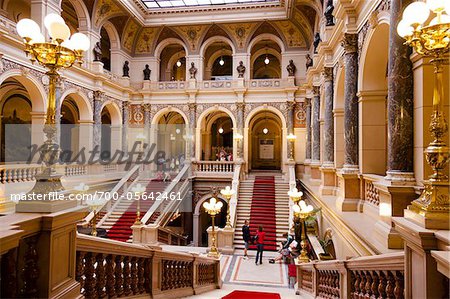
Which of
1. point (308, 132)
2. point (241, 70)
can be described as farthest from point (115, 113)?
point (308, 132)

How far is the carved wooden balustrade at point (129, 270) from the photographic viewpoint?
3090mm

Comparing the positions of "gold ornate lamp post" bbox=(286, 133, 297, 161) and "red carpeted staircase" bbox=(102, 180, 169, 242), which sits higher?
"gold ornate lamp post" bbox=(286, 133, 297, 161)

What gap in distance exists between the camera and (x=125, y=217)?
15414 mm

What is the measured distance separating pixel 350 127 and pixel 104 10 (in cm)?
1529

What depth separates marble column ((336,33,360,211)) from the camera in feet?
27.9

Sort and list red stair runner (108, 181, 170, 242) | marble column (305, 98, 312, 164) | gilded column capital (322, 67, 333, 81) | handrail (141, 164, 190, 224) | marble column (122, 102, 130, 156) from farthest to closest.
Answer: marble column (122, 102, 130, 156) < marble column (305, 98, 312, 164) < handrail (141, 164, 190, 224) < red stair runner (108, 181, 170, 242) < gilded column capital (322, 67, 333, 81)

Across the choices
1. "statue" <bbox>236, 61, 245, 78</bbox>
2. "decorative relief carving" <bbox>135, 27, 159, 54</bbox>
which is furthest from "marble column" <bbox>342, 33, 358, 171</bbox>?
"decorative relief carving" <bbox>135, 27, 159, 54</bbox>

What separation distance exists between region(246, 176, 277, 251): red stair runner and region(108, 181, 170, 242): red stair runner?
490cm

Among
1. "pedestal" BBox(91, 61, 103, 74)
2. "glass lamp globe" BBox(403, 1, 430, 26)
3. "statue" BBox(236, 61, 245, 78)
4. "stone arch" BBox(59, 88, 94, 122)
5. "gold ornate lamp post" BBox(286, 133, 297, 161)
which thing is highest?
"statue" BBox(236, 61, 245, 78)

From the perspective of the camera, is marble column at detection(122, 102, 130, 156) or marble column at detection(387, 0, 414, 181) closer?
marble column at detection(387, 0, 414, 181)

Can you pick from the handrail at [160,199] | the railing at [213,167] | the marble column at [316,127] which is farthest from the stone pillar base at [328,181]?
the railing at [213,167]

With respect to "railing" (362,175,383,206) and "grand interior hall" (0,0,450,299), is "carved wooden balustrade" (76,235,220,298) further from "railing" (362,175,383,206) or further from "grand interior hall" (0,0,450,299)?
"railing" (362,175,383,206)

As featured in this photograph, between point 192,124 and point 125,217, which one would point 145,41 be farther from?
point 125,217

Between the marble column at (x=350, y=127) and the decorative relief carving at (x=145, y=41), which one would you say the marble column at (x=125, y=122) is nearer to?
the decorative relief carving at (x=145, y=41)
